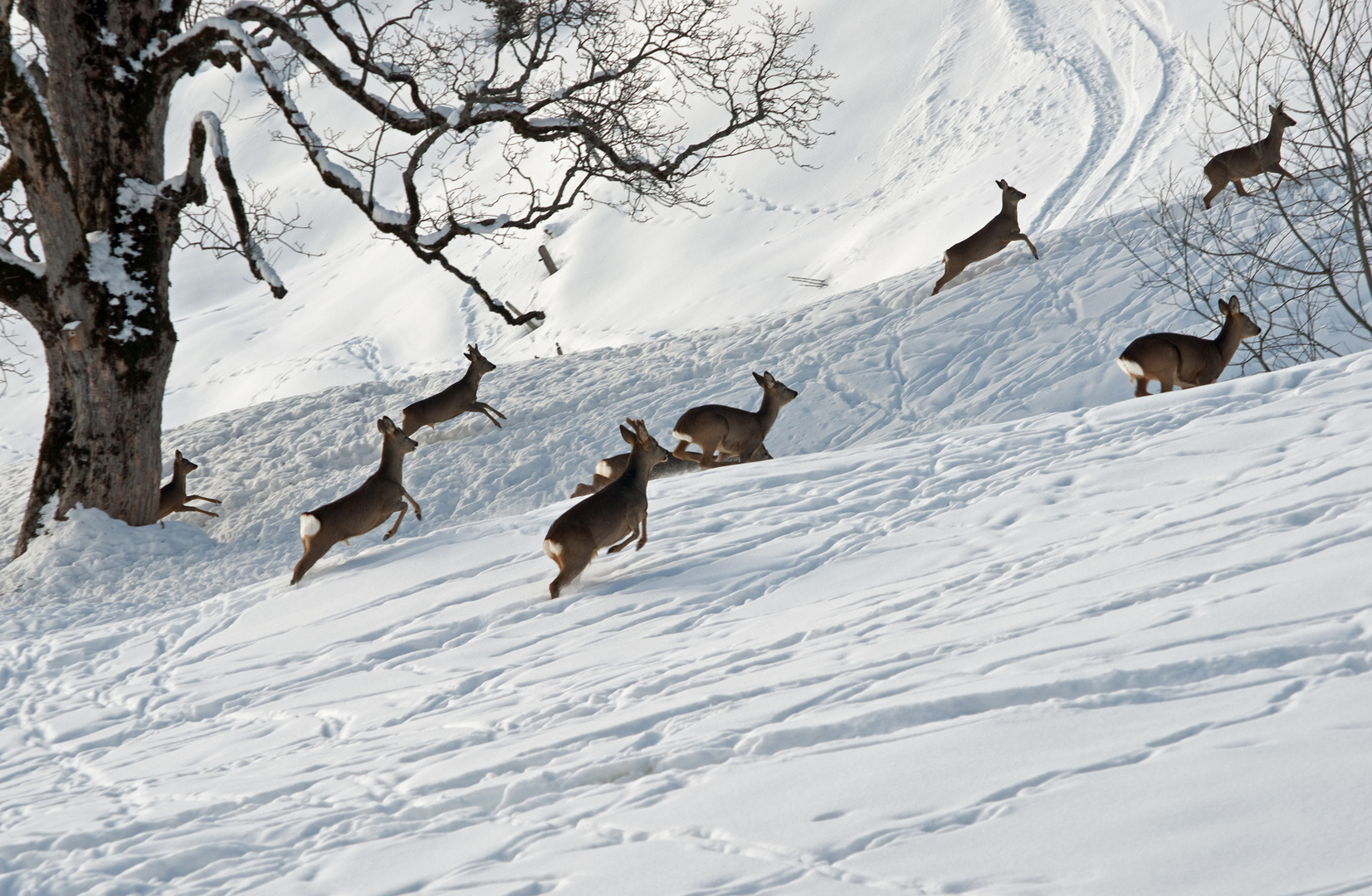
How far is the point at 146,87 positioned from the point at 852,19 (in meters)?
40.6

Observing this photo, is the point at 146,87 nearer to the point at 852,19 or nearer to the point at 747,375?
the point at 747,375

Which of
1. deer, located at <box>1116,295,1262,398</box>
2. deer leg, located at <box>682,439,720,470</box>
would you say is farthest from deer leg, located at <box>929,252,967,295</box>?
deer leg, located at <box>682,439,720,470</box>

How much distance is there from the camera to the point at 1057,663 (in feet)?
15.0

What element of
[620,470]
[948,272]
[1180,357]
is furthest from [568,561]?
[948,272]

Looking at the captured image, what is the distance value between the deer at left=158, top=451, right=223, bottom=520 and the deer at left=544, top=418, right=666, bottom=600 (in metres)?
6.38

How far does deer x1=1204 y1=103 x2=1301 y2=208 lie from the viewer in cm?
1395

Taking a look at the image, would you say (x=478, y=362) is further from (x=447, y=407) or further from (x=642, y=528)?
(x=642, y=528)

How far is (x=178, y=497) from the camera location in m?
12.1

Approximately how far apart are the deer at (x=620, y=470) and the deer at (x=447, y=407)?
10.0 ft

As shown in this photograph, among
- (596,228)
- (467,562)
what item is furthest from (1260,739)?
(596,228)

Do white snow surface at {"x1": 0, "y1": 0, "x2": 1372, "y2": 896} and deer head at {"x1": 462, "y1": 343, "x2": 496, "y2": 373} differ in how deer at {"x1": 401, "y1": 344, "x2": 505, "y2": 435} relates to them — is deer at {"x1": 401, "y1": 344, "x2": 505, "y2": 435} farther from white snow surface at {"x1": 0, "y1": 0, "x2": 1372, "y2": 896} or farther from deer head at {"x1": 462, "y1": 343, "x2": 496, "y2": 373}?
white snow surface at {"x1": 0, "y1": 0, "x2": 1372, "y2": 896}

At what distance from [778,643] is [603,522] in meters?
1.83

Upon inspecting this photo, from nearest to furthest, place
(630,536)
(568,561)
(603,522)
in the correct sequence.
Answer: (568,561) < (603,522) < (630,536)

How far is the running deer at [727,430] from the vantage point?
35.8 ft
